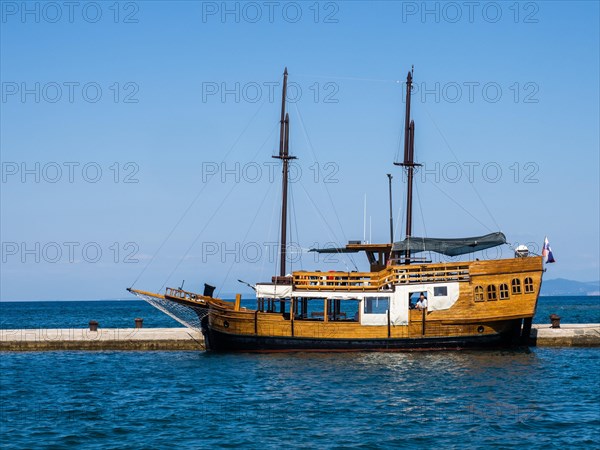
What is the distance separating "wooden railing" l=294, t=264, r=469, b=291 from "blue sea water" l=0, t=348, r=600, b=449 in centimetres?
339

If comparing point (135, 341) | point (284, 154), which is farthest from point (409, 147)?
point (135, 341)

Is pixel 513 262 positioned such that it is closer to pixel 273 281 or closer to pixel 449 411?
pixel 273 281

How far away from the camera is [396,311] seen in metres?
37.5

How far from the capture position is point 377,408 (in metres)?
24.8

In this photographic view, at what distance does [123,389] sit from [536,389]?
15030 millimetres

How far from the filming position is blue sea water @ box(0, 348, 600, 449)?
21344mm

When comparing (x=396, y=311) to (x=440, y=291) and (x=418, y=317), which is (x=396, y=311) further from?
(x=440, y=291)

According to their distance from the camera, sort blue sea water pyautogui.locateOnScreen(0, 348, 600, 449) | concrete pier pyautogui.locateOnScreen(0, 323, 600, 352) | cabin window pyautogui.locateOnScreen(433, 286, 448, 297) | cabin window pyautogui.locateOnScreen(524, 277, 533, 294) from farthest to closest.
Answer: concrete pier pyautogui.locateOnScreen(0, 323, 600, 352), cabin window pyautogui.locateOnScreen(433, 286, 448, 297), cabin window pyautogui.locateOnScreen(524, 277, 533, 294), blue sea water pyautogui.locateOnScreen(0, 348, 600, 449)

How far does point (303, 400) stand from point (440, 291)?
43.1ft

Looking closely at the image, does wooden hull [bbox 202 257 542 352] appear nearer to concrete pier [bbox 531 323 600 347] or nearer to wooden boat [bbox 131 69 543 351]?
wooden boat [bbox 131 69 543 351]

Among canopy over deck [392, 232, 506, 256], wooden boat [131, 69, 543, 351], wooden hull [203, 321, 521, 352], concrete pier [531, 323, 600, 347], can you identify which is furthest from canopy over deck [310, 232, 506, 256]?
concrete pier [531, 323, 600, 347]

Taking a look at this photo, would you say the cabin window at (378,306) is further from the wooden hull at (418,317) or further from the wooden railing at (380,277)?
the wooden railing at (380,277)

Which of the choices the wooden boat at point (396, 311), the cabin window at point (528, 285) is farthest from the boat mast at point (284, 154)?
the cabin window at point (528, 285)

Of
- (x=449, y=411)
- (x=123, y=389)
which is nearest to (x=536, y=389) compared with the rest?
(x=449, y=411)
